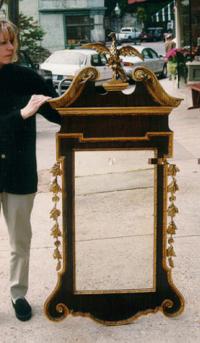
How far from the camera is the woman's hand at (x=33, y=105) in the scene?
3.27 m

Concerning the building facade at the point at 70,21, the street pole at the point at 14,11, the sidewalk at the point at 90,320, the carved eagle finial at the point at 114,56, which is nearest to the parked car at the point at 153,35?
the building facade at the point at 70,21

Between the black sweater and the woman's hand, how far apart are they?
0.08m

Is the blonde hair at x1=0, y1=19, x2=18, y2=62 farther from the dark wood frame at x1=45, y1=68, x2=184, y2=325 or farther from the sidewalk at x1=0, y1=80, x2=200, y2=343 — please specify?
the sidewalk at x1=0, y1=80, x2=200, y2=343

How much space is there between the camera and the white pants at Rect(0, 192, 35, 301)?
3.50 metres

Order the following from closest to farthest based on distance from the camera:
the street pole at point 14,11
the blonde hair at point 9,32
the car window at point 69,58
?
the blonde hair at point 9,32 < the street pole at point 14,11 < the car window at point 69,58

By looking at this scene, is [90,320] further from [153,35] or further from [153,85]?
[153,35]

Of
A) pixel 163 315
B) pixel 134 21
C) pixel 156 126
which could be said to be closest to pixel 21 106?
pixel 156 126

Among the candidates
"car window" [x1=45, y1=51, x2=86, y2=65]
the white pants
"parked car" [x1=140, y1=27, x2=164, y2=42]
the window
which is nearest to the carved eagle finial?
the white pants

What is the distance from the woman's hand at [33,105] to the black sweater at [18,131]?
3.3 inches

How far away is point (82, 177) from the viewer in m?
3.47

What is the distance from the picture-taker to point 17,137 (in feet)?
11.3

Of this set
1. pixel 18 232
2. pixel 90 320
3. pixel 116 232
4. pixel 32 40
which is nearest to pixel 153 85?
pixel 116 232

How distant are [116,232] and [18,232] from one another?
1.86 feet

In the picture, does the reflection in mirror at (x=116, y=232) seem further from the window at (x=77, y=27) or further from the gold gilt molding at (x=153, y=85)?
the window at (x=77, y=27)
